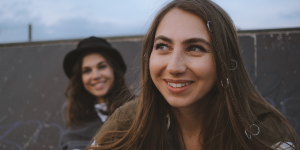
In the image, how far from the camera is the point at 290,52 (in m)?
3.27

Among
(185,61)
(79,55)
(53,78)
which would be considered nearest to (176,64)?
(185,61)

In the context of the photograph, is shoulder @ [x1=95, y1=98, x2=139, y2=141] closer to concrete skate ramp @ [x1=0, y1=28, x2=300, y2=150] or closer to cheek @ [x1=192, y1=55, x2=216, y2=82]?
cheek @ [x1=192, y1=55, x2=216, y2=82]

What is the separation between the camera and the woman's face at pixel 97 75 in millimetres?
2793

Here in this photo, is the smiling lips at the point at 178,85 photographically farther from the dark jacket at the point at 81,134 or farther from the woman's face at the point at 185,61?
the dark jacket at the point at 81,134

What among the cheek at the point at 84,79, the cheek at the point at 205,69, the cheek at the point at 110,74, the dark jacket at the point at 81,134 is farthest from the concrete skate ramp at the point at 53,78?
the cheek at the point at 205,69

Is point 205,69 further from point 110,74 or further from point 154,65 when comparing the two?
point 110,74

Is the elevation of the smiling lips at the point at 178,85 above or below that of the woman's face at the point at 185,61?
below

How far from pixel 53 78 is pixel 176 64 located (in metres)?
3.51

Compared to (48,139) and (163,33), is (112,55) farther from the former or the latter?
(48,139)

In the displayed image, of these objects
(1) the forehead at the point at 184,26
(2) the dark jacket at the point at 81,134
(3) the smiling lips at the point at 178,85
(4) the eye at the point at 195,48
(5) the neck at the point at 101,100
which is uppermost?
(1) the forehead at the point at 184,26

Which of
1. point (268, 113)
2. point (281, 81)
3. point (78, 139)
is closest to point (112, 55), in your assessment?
point (78, 139)

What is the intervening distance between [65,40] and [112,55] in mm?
1766

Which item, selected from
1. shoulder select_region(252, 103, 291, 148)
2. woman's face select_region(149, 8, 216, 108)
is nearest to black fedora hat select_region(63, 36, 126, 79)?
woman's face select_region(149, 8, 216, 108)

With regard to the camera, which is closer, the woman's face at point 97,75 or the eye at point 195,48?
the eye at point 195,48
